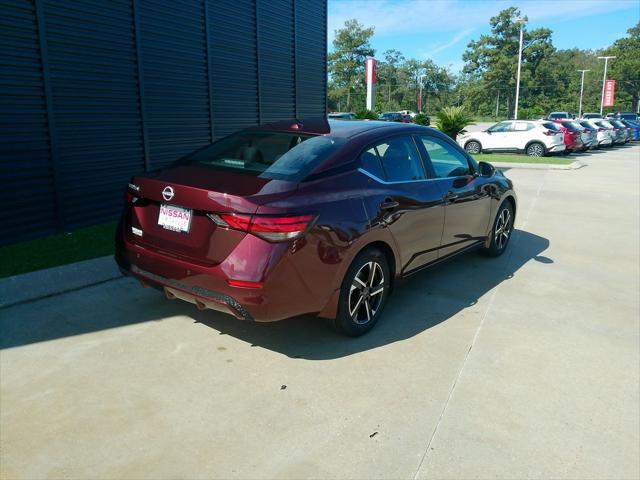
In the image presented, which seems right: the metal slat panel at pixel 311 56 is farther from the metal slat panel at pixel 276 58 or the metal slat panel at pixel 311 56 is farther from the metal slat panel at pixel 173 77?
the metal slat panel at pixel 173 77

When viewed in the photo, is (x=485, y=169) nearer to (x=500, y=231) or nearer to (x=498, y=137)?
(x=500, y=231)

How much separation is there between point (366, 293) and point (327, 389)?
97cm

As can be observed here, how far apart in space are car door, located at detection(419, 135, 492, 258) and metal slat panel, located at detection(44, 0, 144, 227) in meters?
4.67

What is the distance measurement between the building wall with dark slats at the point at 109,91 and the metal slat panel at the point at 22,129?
0.5 inches

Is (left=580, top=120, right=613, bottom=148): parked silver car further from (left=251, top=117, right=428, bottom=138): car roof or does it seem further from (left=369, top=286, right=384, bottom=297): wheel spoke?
(left=369, top=286, right=384, bottom=297): wheel spoke

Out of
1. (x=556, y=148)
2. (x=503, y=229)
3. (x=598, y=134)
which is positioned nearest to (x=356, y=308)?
(x=503, y=229)

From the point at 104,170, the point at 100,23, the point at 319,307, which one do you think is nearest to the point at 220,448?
the point at 319,307

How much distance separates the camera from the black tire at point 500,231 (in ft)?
20.5

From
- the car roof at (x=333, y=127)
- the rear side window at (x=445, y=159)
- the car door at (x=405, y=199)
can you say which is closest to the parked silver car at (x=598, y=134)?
the rear side window at (x=445, y=159)

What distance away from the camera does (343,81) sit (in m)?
92.8

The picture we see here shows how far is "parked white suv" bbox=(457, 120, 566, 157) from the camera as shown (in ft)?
71.9

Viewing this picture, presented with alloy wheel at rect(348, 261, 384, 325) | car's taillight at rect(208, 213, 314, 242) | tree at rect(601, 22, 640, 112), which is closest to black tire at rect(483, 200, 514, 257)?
alloy wheel at rect(348, 261, 384, 325)

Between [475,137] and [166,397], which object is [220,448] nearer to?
[166,397]

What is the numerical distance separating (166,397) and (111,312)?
1.51 metres
